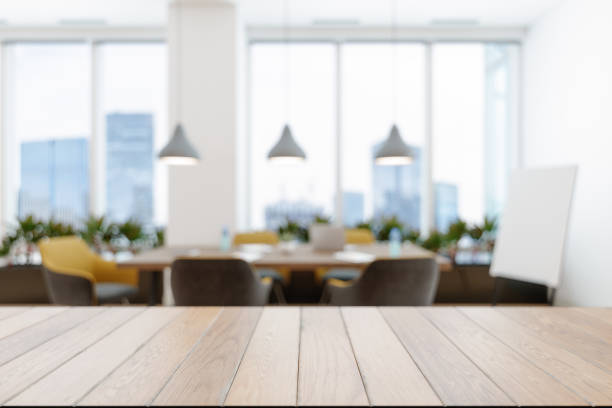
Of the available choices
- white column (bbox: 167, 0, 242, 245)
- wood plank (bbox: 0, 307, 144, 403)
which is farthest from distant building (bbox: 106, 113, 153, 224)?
wood plank (bbox: 0, 307, 144, 403)

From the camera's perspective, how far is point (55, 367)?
73cm

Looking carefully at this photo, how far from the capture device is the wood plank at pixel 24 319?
977mm

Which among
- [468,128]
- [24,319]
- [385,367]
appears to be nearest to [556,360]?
[385,367]

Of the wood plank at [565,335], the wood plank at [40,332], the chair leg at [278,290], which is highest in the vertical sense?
the wood plank at [565,335]

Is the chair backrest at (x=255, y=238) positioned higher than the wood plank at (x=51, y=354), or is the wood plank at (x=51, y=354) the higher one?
the wood plank at (x=51, y=354)

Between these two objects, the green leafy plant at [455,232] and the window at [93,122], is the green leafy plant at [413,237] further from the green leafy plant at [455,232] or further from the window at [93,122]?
the window at [93,122]

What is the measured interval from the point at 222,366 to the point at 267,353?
0.35 ft

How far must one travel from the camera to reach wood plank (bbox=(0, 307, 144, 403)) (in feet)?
2.21

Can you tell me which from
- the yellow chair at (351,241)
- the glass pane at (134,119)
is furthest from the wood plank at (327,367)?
the glass pane at (134,119)

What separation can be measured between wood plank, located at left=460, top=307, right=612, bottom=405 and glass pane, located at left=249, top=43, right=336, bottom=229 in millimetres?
4166

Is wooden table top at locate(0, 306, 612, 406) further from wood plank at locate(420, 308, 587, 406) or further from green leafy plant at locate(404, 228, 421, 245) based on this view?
green leafy plant at locate(404, 228, 421, 245)

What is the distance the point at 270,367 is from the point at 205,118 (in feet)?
13.7

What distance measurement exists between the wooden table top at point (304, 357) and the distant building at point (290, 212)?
3.96 m

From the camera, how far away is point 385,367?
73 centimetres
